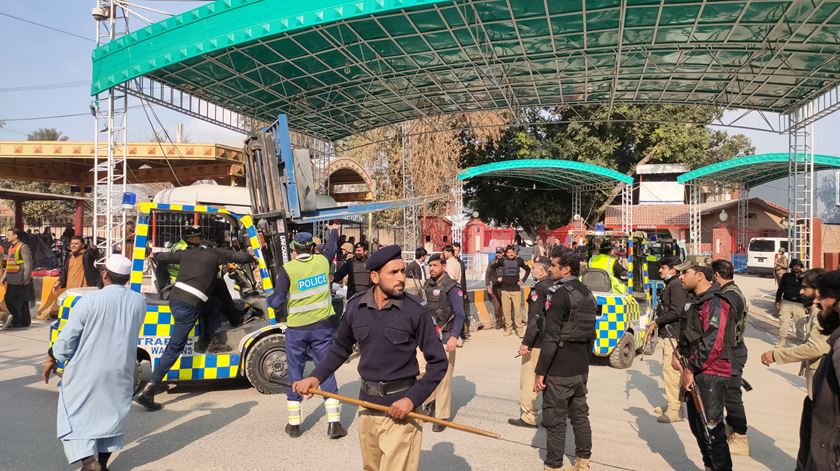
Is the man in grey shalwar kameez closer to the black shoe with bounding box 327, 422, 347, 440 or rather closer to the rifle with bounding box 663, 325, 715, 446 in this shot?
the black shoe with bounding box 327, 422, 347, 440

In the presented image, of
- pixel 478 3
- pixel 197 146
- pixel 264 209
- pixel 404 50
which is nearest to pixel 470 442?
pixel 264 209

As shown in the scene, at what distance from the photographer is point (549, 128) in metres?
33.7

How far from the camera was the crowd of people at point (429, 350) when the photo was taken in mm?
3381

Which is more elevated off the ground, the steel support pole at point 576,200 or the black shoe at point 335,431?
the steel support pole at point 576,200

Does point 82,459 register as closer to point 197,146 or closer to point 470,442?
point 470,442

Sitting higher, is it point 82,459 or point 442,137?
point 442,137

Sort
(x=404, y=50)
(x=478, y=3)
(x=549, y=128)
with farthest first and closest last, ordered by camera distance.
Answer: (x=549, y=128), (x=404, y=50), (x=478, y=3)

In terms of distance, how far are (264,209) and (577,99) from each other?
11.0m

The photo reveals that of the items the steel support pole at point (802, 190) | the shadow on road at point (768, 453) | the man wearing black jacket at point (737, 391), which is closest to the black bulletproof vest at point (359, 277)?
the man wearing black jacket at point (737, 391)

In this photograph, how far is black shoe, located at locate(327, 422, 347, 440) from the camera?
18.9 ft

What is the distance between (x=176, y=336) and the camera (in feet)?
20.8

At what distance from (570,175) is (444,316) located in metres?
23.1

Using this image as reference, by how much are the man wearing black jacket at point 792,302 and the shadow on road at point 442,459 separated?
27.7 feet

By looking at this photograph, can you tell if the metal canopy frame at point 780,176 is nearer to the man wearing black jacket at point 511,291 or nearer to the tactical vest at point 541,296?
the man wearing black jacket at point 511,291
